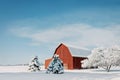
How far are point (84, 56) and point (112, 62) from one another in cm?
2119

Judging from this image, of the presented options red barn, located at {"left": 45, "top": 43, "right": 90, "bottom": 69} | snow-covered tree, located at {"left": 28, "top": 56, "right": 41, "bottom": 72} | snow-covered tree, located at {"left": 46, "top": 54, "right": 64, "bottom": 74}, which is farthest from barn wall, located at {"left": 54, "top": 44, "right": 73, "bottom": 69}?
snow-covered tree, located at {"left": 46, "top": 54, "right": 64, "bottom": 74}

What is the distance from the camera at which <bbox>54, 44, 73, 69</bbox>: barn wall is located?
79000mm

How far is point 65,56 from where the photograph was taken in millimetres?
81188

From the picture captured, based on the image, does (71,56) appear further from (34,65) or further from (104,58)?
(34,65)

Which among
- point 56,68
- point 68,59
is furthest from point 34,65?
point 68,59

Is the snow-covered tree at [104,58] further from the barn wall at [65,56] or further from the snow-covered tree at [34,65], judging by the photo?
the barn wall at [65,56]

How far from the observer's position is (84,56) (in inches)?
3194

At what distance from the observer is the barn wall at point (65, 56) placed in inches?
3110

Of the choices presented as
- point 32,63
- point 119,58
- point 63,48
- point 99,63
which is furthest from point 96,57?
point 63,48

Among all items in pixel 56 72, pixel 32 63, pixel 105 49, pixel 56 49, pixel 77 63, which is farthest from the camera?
pixel 56 49

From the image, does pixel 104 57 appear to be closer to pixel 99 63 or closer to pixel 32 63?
pixel 99 63

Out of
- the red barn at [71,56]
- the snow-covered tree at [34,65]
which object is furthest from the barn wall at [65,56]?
the snow-covered tree at [34,65]

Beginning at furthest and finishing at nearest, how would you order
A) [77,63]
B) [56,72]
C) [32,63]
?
1. [77,63]
2. [32,63]
3. [56,72]

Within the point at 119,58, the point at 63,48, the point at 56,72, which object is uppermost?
the point at 63,48
